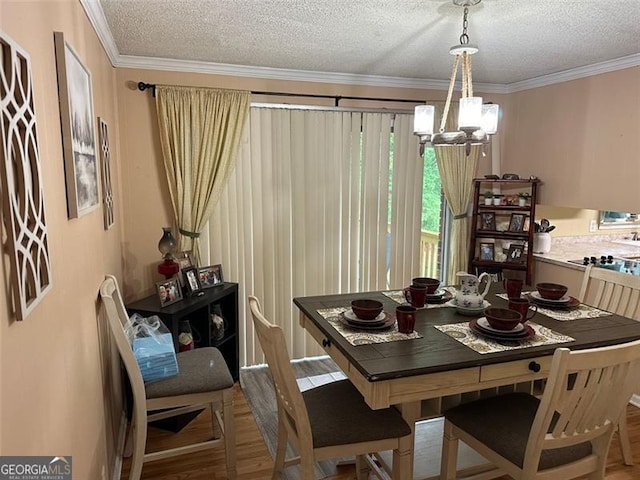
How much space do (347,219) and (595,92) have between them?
208 cm

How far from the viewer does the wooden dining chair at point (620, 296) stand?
2.46 m

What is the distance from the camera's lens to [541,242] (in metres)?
3.79

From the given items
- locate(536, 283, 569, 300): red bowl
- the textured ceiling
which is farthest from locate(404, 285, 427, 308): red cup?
the textured ceiling

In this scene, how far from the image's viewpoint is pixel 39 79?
1.21 m

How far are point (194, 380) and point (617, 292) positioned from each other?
2.50 metres

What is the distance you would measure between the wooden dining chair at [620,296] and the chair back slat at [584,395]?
92 cm

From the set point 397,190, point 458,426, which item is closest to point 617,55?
point 397,190

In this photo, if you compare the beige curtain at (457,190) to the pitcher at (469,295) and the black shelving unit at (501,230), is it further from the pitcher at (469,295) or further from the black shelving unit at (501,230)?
the pitcher at (469,295)

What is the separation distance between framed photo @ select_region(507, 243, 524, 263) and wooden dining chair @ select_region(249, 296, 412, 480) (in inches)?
88.7

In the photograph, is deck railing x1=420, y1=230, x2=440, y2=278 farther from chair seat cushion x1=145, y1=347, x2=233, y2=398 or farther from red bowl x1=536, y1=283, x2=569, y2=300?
chair seat cushion x1=145, y1=347, x2=233, y2=398

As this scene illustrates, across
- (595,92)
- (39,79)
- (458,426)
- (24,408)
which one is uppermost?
(595,92)

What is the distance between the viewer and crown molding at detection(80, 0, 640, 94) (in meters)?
3.02

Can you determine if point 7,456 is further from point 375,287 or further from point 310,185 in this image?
point 375,287

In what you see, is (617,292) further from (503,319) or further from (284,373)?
A: (284,373)
